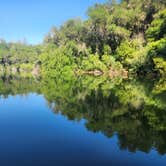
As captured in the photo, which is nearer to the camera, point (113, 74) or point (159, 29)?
point (159, 29)

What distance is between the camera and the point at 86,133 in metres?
15.8

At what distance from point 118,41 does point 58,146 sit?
5070 centimetres

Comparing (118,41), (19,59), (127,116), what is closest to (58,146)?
(127,116)

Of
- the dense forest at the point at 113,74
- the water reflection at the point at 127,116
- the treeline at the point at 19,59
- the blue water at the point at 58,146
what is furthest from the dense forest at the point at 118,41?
the treeline at the point at 19,59

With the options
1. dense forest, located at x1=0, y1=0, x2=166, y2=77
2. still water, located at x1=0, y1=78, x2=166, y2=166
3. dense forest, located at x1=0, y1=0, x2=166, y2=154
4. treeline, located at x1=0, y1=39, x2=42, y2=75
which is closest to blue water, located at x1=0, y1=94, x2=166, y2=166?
still water, located at x1=0, y1=78, x2=166, y2=166

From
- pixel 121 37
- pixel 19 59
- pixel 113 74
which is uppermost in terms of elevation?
pixel 121 37

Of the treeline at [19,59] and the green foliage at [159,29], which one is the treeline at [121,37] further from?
the treeline at [19,59]

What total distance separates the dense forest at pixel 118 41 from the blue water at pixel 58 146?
2437 centimetres

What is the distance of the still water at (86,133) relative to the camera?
1181 centimetres

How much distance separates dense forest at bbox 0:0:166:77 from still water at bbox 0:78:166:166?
19.2m

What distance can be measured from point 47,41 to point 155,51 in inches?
2586

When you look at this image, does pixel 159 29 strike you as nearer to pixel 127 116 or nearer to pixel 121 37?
pixel 121 37

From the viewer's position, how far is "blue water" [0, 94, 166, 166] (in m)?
11.5

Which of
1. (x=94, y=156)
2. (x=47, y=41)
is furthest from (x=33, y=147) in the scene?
(x=47, y=41)
